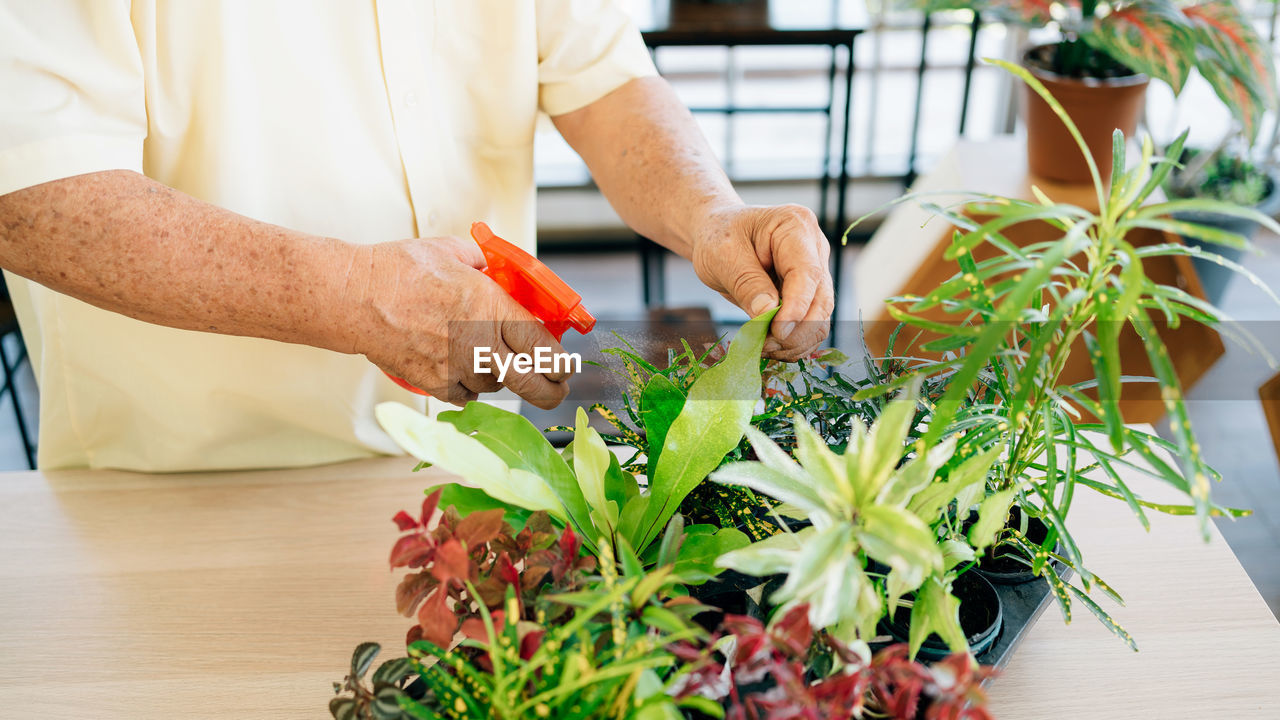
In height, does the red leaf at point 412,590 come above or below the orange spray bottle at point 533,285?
below

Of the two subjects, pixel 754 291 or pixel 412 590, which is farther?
pixel 754 291

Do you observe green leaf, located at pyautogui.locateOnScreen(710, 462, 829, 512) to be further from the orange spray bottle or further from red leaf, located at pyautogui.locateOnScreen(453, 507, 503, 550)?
the orange spray bottle

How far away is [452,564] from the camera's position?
503 millimetres

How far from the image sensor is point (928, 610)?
1.80 feet

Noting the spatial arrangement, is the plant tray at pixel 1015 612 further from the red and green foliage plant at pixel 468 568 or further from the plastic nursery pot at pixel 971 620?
the red and green foliage plant at pixel 468 568

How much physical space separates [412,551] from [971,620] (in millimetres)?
390

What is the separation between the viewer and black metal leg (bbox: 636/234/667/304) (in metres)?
2.36

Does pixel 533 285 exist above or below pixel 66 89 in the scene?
below

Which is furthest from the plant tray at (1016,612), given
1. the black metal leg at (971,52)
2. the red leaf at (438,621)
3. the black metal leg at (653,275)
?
the black metal leg at (971,52)

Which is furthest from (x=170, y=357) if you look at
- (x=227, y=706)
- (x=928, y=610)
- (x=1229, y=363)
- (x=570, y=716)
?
(x=1229, y=363)

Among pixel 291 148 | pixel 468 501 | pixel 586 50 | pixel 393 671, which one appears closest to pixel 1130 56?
pixel 586 50

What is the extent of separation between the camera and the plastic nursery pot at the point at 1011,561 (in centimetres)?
65

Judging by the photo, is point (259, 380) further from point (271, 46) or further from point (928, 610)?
point (928, 610)

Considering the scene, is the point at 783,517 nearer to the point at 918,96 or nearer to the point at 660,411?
the point at 660,411
